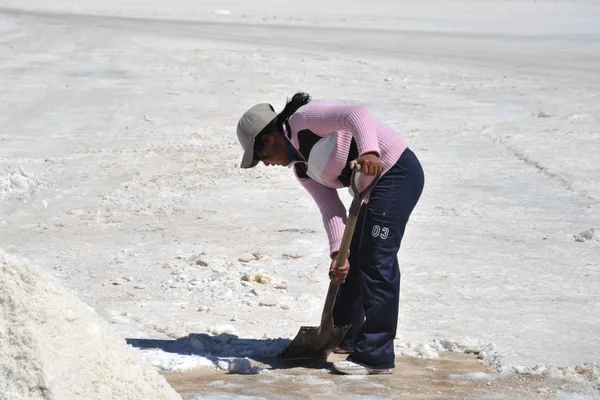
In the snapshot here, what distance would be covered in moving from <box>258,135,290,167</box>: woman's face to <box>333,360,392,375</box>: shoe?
0.89 meters

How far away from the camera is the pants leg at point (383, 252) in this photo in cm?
443

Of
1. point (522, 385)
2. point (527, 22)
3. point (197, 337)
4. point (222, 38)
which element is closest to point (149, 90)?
point (222, 38)

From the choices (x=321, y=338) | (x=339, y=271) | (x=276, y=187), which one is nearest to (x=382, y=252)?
(x=339, y=271)

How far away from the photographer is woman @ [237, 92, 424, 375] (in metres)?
4.36

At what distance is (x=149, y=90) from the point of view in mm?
13391

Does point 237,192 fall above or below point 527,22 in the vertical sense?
below

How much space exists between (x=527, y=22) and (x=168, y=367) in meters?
22.9

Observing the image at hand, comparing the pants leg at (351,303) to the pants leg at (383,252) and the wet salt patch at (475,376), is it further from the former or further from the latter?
the wet salt patch at (475,376)

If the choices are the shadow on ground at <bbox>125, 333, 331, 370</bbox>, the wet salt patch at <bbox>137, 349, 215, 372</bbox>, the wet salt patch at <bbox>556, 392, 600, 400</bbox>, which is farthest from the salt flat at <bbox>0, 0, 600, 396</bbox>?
the wet salt patch at <bbox>556, 392, 600, 400</bbox>

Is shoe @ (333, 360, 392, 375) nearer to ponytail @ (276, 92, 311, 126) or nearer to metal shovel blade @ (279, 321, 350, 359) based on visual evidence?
metal shovel blade @ (279, 321, 350, 359)

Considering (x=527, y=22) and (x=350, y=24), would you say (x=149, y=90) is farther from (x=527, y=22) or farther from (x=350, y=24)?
(x=527, y=22)

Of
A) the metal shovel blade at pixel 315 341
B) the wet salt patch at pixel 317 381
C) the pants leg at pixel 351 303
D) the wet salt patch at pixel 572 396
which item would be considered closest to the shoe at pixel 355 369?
the wet salt patch at pixel 317 381

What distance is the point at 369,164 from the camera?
4.18 meters

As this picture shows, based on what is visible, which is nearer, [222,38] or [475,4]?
[222,38]
